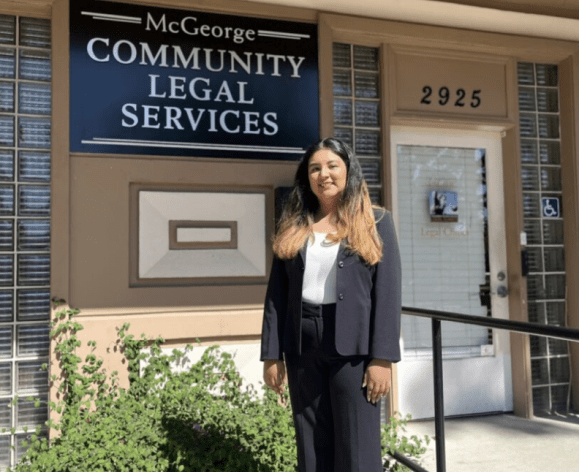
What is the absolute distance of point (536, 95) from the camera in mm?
4559

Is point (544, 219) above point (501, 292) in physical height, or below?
above

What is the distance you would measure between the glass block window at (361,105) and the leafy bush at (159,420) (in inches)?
67.2

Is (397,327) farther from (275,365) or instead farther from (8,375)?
(8,375)

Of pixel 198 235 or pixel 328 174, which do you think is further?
pixel 198 235

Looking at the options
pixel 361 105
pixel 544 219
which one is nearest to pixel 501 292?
pixel 544 219

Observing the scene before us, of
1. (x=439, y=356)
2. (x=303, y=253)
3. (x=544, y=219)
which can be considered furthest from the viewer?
(x=544, y=219)

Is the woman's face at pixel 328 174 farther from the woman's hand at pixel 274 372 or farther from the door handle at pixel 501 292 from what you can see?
the door handle at pixel 501 292

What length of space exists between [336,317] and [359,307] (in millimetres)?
87

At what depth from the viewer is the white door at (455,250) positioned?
4.25m

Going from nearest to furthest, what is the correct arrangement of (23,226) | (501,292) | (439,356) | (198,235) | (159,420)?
(439,356), (159,420), (23,226), (198,235), (501,292)

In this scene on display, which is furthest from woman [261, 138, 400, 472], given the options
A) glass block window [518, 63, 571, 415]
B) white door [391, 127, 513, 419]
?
glass block window [518, 63, 571, 415]

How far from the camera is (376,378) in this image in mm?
1915

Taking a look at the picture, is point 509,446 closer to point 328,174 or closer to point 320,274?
point 320,274

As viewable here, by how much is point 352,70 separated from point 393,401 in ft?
7.80
